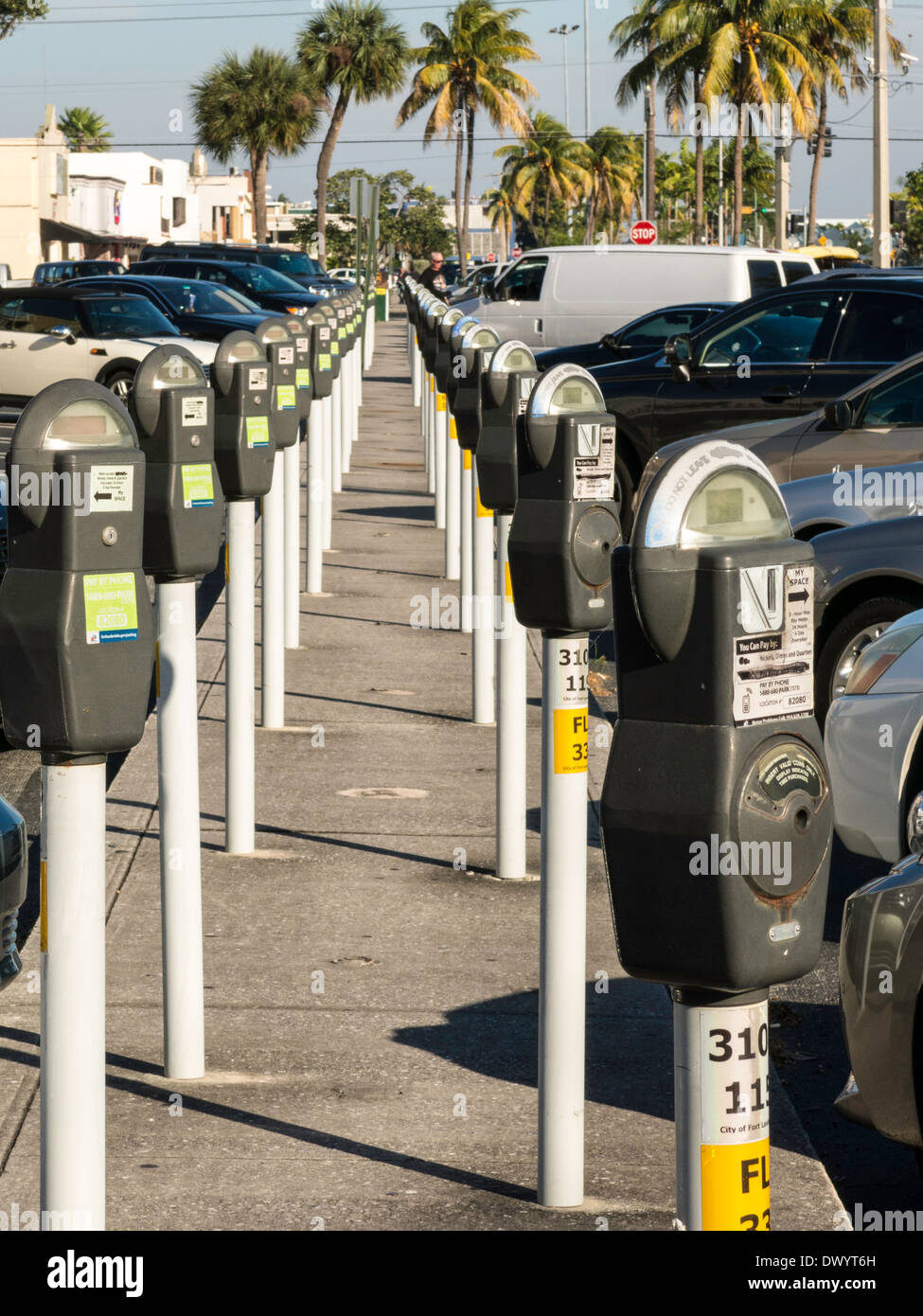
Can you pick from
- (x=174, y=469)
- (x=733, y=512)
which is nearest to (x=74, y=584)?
(x=733, y=512)

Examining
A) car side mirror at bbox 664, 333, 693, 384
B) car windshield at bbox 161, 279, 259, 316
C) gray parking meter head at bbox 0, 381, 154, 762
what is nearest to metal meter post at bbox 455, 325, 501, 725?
gray parking meter head at bbox 0, 381, 154, 762

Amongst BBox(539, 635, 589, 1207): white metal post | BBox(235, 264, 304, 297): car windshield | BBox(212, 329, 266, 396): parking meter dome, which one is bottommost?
BBox(539, 635, 589, 1207): white metal post

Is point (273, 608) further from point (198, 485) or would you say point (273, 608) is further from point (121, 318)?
point (121, 318)

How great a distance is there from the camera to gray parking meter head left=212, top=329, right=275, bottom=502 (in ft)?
18.9

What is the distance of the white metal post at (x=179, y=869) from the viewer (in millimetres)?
4250

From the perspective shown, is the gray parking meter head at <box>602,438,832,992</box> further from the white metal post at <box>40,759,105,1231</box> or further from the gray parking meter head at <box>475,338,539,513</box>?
the gray parking meter head at <box>475,338,539,513</box>

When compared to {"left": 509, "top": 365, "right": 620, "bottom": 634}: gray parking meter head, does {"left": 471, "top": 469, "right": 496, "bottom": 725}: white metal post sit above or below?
below

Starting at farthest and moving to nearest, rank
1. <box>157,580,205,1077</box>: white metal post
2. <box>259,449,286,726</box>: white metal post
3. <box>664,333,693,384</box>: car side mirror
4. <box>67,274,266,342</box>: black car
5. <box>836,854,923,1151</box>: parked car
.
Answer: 1. <box>67,274,266,342</box>: black car
2. <box>664,333,693,384</box>: car side mirror
3. <box>259,449,286,726</box>: white metal post
4. <box>157,580,205,1077</box>: white metal post
5. <box>836,854,923,1151</box>: parked car

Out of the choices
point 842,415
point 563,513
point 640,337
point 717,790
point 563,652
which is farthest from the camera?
point 640,337

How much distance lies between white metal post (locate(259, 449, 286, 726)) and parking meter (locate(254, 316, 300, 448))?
15cm

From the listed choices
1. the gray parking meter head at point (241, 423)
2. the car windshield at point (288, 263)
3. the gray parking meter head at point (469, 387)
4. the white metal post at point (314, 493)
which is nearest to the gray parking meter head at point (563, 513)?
the gray parking meter head at point (241, 423)

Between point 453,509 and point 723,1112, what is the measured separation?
27.6 ft

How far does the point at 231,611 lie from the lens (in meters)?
5.72

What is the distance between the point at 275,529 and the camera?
7629 millimetres
